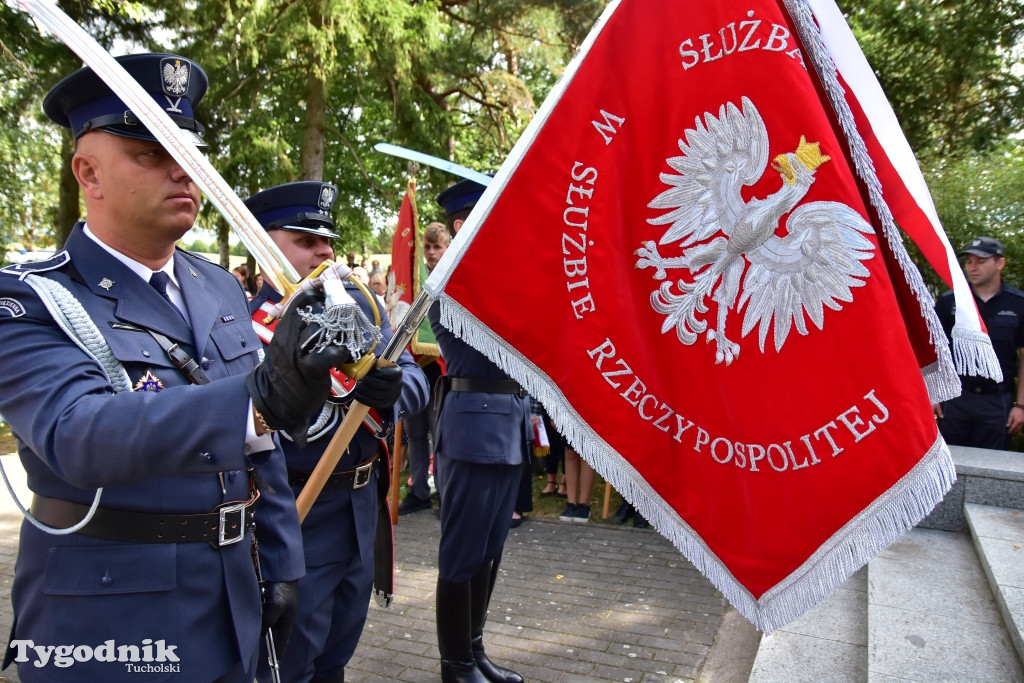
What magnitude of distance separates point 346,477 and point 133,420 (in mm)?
1558

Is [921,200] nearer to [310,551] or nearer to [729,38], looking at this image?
[729,38]

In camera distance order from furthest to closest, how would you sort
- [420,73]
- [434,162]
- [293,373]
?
[420,73], [434,162], [293,373]

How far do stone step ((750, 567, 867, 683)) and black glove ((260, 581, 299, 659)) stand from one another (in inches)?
88.8

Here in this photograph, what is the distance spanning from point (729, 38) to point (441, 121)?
43.1 feet

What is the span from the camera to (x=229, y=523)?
2.01m

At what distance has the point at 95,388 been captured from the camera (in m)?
1.62

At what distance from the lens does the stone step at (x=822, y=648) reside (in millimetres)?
3738

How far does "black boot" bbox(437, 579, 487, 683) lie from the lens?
383 cm

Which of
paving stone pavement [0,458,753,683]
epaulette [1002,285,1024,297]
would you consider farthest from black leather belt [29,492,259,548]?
epaulette [1002,285,1024,297]

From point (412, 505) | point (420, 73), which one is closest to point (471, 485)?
point (412, 505)

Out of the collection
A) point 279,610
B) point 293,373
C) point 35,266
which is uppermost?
point 35,266

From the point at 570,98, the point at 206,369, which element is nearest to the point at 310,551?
the point at 206,369

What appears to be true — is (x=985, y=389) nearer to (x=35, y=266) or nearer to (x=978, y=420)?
(x=978, y=420)

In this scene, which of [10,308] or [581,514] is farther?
[581,514]
